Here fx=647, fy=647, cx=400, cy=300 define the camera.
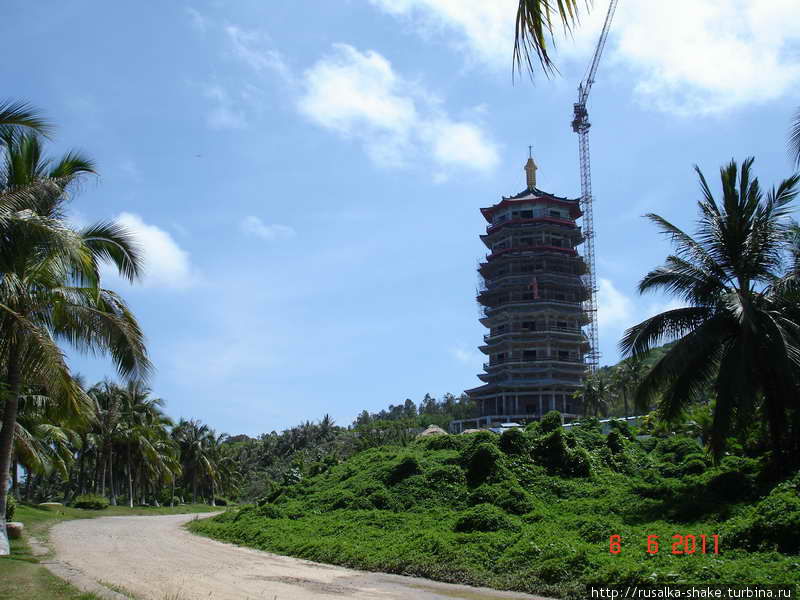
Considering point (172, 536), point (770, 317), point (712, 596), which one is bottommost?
point (172, 536)

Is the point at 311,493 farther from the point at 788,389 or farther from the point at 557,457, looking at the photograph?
the point at 788,389

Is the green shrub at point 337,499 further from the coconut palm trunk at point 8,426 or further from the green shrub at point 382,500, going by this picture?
the coconut palm trunk at point 8,426

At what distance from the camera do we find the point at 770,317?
16.3 meters

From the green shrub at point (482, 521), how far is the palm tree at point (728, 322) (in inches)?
213

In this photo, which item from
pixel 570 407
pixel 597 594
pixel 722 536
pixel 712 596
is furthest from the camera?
pixel 570 407

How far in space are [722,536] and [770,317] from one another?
5.73 metres

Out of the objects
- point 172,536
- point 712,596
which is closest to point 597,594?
point 712,596

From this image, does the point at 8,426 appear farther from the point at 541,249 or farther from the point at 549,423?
the point at 541,249

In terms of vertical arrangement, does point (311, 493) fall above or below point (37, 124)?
below

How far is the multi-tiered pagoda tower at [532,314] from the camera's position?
7350 centimetres

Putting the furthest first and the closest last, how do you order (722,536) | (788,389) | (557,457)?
(557,457)
(788,389)
(722,536)

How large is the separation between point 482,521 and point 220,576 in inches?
308
